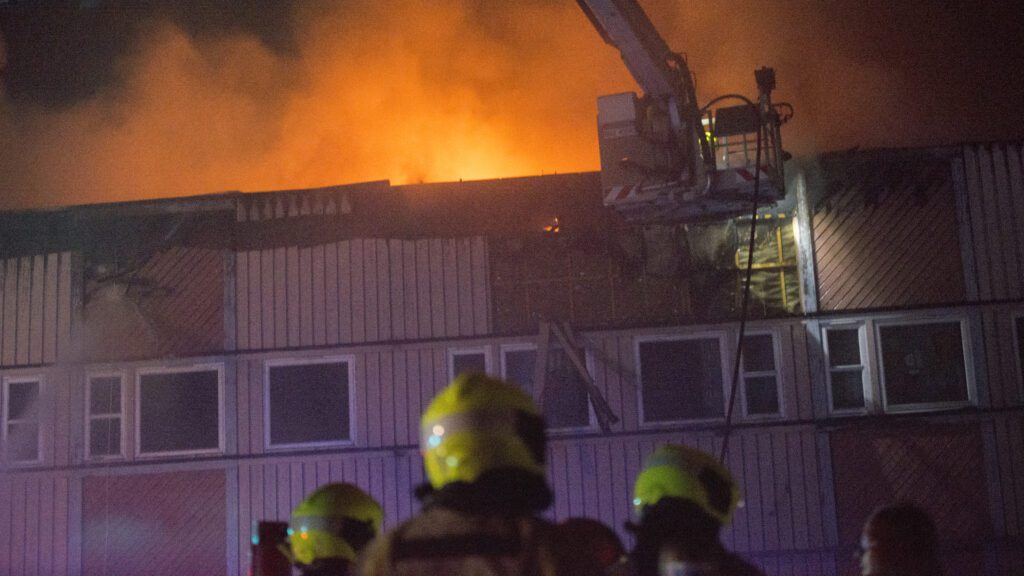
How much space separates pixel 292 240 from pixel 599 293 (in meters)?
3.62

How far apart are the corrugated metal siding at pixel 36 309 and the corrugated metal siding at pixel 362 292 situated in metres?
2.14

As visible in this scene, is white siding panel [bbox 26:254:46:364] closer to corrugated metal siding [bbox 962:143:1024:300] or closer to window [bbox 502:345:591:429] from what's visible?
window [bbox 502:345:591:429]

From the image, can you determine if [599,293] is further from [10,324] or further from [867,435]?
[10,324]

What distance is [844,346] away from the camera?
34.0 ft

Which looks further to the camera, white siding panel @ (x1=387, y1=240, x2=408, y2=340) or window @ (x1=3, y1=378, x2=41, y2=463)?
window @ (x1=3, y1=378, x2=41, y2=463)

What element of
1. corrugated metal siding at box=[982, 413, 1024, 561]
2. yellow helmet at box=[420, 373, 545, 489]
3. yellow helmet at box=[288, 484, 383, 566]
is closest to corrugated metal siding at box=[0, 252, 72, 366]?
yellow helmet at box=[288, 484, 383, 566]

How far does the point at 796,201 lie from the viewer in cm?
1044

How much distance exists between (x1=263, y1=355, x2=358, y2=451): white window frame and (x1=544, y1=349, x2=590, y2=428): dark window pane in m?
2.21

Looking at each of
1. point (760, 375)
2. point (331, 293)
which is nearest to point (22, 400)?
point (331, 293)

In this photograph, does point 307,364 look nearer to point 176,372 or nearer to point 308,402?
point 308,402

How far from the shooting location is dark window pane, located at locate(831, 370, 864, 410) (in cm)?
1025

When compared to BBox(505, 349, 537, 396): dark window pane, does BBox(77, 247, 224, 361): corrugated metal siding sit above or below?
above

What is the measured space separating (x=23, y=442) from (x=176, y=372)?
2.01 meters

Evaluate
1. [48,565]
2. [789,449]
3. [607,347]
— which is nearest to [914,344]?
[789,449]
